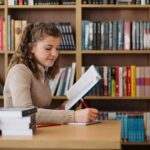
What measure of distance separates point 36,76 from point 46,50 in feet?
0.52

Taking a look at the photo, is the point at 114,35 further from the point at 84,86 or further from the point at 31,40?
the point at 84,86

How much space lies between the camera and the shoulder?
6.33 ft

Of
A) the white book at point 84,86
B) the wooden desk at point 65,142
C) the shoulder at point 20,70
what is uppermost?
the shoulder at point 20,70

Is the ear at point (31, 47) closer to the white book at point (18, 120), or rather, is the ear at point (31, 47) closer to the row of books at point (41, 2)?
the white book at point (18, 120)

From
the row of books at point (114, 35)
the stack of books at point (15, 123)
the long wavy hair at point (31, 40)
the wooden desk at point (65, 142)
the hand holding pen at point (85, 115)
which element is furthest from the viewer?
the row of books at point (114, 35)

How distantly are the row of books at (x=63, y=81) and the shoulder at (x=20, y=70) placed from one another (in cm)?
125

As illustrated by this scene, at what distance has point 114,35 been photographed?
320 centimetres

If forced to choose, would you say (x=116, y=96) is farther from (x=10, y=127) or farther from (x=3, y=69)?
(x=10, y=127)

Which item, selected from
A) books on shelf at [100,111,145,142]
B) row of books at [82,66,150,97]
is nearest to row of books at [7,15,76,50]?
row of books at [82,66,150,97]

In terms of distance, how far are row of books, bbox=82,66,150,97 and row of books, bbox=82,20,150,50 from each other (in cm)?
19

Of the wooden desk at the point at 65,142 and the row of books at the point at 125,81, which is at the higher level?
the row of books at the point at 125,81

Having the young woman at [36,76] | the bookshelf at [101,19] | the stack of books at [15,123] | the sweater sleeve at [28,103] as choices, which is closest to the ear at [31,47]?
the young woman at [36,76]

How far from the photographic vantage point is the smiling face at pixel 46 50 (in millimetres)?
2068

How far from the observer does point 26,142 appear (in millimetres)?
1443
